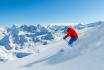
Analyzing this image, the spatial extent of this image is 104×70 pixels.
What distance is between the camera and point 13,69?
723 inches

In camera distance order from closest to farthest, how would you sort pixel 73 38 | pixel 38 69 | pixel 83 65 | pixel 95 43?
pixel 83 65 < pixel 38 69 < pixel 95 43 < pixel 73 38

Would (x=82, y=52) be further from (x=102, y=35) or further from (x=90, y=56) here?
(x=102, y=35)

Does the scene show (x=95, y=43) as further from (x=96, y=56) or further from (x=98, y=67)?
(x=98, y=67)

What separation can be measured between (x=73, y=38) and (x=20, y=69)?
5373 mm

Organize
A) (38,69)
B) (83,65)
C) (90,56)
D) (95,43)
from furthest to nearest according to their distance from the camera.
Result: (95,43) → (38,69) → (90,56) → (83,65)

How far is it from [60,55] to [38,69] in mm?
3225

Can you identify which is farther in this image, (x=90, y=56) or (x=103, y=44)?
(x=103, y=44)

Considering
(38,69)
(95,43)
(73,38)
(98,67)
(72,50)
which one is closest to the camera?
(98,67)

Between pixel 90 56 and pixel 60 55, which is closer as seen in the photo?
pixel 90 56

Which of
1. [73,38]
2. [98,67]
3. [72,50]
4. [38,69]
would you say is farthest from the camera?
[73,38]

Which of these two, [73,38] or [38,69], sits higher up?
[73,38]

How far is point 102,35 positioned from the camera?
715 inches

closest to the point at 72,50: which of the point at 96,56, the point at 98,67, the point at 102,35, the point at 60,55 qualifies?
the point at 60,55

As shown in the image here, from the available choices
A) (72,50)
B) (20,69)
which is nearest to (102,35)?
(72,50)
